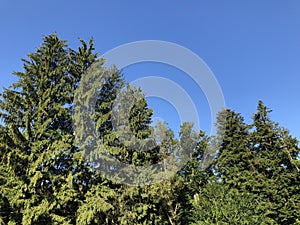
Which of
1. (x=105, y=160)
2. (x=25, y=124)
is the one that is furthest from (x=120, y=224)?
(x=25, y=124)

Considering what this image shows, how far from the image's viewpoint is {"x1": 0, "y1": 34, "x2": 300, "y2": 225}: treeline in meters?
11.0

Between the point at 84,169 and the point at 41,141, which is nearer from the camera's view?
the point at 41,141

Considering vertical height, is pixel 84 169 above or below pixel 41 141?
below

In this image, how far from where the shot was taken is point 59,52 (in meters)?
14.9

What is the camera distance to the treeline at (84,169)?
11.0 meters

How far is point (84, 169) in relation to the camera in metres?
13.2

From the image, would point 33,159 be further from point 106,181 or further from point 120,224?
point 120,224

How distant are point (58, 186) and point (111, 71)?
834 cm

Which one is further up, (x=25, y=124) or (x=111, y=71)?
(x=111, y=71)

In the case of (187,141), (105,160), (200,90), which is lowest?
(105,160)

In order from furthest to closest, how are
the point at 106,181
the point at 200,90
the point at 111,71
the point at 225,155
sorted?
the point at 225,155 → the point at 111,71 → the point at 200,90 → the point at 106,181

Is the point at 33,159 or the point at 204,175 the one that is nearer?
the point at 33,159

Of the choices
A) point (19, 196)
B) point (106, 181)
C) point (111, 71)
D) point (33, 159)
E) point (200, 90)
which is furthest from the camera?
point (111, 71)

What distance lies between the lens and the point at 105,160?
1348 cm
